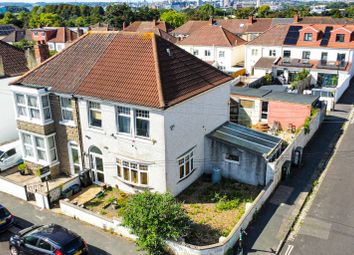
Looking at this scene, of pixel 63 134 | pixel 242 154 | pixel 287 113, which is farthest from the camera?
pixel 287 113

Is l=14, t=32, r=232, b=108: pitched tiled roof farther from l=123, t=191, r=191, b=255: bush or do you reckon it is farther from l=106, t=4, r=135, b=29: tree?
l=106, t=4, r=135, b=29: tree

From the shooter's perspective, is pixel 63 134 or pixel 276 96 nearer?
pixel 63 134

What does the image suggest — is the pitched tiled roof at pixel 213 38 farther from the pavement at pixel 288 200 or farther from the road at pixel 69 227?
the road at pixel 69 227

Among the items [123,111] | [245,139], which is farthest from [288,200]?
[123,111]

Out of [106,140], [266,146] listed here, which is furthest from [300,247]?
[106,140]

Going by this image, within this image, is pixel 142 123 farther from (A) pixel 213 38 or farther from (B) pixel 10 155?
(A) pixel 213 38

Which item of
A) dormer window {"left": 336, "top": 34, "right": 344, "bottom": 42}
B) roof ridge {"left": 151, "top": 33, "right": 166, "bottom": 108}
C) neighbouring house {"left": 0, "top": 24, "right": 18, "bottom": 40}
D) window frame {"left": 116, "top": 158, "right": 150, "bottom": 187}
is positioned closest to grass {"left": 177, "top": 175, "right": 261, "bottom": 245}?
window frame {"left": 116, "top": 158, "right": 150, "bottom": 187}

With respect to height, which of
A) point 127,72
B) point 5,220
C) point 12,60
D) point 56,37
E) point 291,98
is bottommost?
point 5,220
